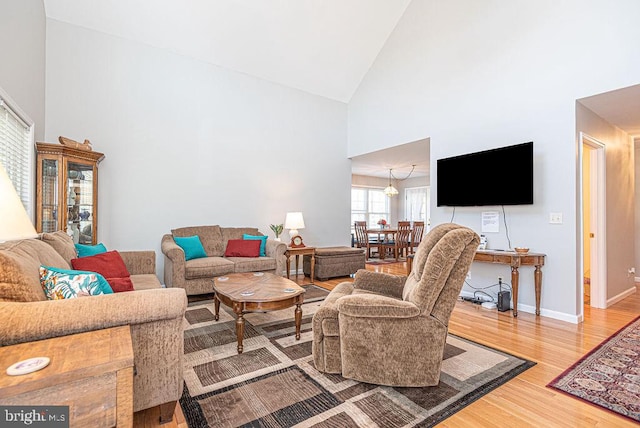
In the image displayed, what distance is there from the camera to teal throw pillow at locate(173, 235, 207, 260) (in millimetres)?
4141

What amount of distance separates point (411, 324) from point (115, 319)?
1564 millimetres

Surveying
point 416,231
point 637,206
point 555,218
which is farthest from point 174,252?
point 637,206

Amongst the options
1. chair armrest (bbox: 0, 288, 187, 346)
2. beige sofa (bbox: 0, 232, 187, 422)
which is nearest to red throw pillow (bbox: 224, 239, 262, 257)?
beige sofa (bbox: 0, 232, 187, 422)

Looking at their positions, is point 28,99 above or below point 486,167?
above

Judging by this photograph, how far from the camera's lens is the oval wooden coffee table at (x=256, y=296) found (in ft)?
7.84

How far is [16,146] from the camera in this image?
2824mm

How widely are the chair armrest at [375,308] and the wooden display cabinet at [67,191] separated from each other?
125 inches

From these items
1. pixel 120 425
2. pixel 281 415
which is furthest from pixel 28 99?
pixel 281 415

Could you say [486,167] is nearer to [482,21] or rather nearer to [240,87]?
[482,21]

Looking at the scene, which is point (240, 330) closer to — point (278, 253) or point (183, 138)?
point (278, 253)

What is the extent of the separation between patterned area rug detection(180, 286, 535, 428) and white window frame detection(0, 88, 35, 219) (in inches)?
82.5

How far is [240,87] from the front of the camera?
5.01m

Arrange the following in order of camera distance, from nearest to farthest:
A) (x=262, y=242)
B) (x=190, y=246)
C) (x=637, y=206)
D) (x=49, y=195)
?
(x=49, y=195) < (x=190, y=246) < (x=262, y=242) < (x=637, y=206)

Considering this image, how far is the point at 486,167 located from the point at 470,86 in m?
1.12
